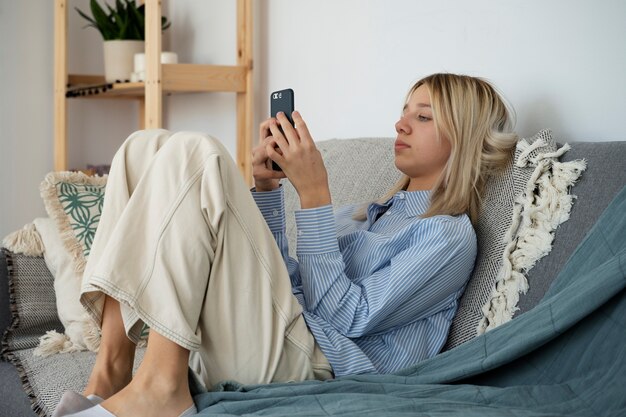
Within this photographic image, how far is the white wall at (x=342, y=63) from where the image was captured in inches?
67.4

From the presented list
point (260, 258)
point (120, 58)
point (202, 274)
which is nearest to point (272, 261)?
point (260, 258)

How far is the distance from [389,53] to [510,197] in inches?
32.5

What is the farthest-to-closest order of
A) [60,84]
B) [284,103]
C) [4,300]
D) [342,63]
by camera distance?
[60,84] < [342,63] < [4,300] < [284,103]

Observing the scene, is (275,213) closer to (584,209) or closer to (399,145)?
(399,145)

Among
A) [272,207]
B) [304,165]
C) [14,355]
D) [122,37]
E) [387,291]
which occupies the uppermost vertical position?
[122,37]

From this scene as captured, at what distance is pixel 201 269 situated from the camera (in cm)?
130

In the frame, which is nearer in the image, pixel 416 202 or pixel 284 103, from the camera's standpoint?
pixel 284 103

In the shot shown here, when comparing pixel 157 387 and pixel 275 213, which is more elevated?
pixel 275 213

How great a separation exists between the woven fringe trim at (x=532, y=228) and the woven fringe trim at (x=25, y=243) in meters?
1.02

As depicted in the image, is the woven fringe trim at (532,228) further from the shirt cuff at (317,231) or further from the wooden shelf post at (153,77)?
the wooden shelf post at (153,77)

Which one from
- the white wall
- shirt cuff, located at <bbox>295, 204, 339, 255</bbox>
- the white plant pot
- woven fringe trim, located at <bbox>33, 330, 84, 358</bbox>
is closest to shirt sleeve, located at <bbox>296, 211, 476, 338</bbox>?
shirt cuff, located at <bbox>295, 204, 339, 255</bbox>

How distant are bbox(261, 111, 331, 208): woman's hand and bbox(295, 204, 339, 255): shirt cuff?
28mm

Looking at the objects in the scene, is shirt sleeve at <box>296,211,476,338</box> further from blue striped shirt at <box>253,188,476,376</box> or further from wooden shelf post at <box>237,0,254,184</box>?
wooden shelf post at <box>237,0,254,184</box>

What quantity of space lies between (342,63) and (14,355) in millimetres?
1217
